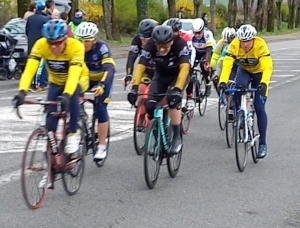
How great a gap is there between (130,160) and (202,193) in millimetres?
2002

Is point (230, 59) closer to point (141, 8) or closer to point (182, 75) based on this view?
point (182, 75)

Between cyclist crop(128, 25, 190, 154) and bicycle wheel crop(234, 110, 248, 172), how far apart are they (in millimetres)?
912

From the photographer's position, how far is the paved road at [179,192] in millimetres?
7434

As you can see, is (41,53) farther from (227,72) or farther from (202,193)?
(227,72)

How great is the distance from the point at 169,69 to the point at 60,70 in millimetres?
1651

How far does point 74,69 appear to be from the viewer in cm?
794

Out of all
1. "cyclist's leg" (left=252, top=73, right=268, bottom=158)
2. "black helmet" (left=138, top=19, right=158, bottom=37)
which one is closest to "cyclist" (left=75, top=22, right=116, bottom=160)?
"black helmet" (left=138, top=19, right=158, bottom=37)

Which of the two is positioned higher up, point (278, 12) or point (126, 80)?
point (126, 80)

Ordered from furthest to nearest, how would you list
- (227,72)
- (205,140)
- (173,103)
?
(205,140), (227,72), (173,103)

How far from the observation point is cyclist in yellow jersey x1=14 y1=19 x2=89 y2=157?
25.5ft

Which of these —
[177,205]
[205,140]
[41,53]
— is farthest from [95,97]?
[205,140]

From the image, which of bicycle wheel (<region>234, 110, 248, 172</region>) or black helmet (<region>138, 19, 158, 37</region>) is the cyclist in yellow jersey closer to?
bicycle wheel (<region>234, 110, 248, 172</region>)

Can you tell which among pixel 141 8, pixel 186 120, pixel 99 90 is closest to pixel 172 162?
pixel 99 90

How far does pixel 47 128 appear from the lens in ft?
25.4
